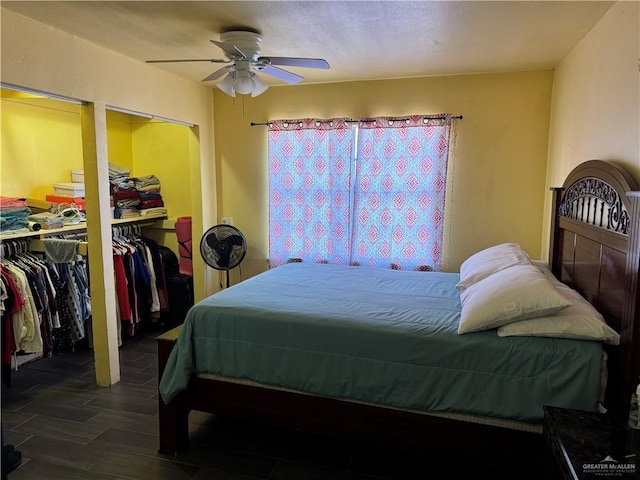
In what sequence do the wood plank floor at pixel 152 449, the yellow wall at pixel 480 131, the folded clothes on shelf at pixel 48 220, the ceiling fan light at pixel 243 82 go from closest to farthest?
the wood plank floor at pixel 152 449
the ceiling fan light at pixel 243 82
the folded clothes on shelf at pixel 48 220
the yellow wall at pixel 480 131

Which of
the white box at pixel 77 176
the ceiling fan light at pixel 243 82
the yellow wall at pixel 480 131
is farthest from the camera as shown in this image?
the white box at pixel 77 176

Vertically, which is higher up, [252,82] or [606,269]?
[252,82]

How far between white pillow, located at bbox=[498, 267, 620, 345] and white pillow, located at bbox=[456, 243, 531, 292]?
63 cm

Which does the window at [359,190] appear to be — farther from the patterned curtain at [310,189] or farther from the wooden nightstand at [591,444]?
the wooden nightstand at [591,444]

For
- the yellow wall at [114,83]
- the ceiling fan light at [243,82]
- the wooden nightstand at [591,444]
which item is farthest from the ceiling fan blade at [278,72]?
the wooden nightstand at [591,444]

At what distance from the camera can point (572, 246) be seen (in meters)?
2.62

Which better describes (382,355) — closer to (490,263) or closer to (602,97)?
(490,263)

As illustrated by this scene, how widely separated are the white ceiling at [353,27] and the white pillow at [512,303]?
1.41m

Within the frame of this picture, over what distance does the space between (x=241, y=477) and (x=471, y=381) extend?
1.20m

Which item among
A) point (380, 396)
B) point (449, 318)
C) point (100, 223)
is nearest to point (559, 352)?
point (449, 318)

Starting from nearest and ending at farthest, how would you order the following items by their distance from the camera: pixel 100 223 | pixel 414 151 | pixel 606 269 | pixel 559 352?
pixel 559 352 → pixel 606 269 → pixel 100 223 → pixel 414 151

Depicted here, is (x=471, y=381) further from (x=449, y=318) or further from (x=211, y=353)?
(x=211, y=353)

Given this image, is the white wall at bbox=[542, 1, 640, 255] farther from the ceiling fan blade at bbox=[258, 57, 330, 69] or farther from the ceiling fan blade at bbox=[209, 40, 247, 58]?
the ceiling fan blade at bbox=[209, 40, 247, 58]

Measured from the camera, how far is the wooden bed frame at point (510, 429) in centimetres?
171
